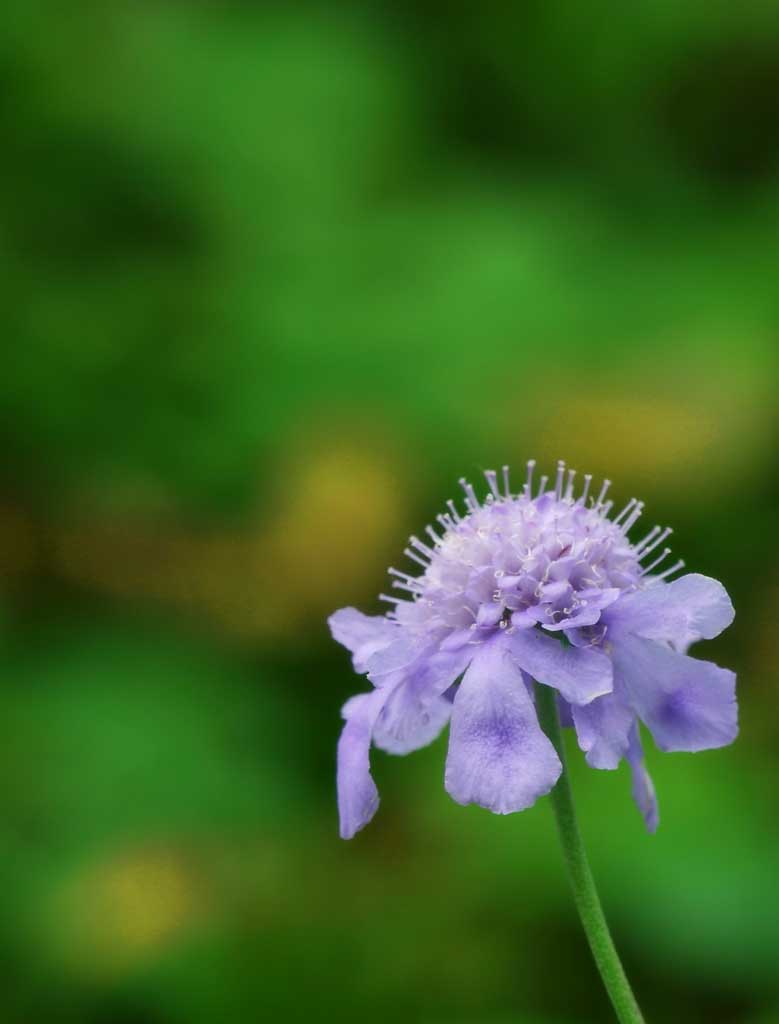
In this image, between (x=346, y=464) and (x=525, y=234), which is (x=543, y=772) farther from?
(x=525, y=234)

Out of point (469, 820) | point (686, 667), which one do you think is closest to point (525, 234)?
point (469, 820)

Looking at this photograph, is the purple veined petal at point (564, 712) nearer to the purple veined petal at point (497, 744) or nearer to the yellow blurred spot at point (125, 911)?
the purple veined petal at point (497, 744)

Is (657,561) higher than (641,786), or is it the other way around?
(657,561)

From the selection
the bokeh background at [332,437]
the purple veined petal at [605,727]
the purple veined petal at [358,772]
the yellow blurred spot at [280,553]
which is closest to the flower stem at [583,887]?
the purple veined petal at [605,727]

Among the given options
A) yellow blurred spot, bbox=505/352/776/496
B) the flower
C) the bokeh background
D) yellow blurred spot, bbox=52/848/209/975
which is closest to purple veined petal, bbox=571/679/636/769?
the flower

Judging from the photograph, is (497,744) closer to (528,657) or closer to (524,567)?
(528,657)

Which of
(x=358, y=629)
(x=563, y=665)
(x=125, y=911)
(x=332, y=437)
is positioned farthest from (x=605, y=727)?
(x=332, y=437)
